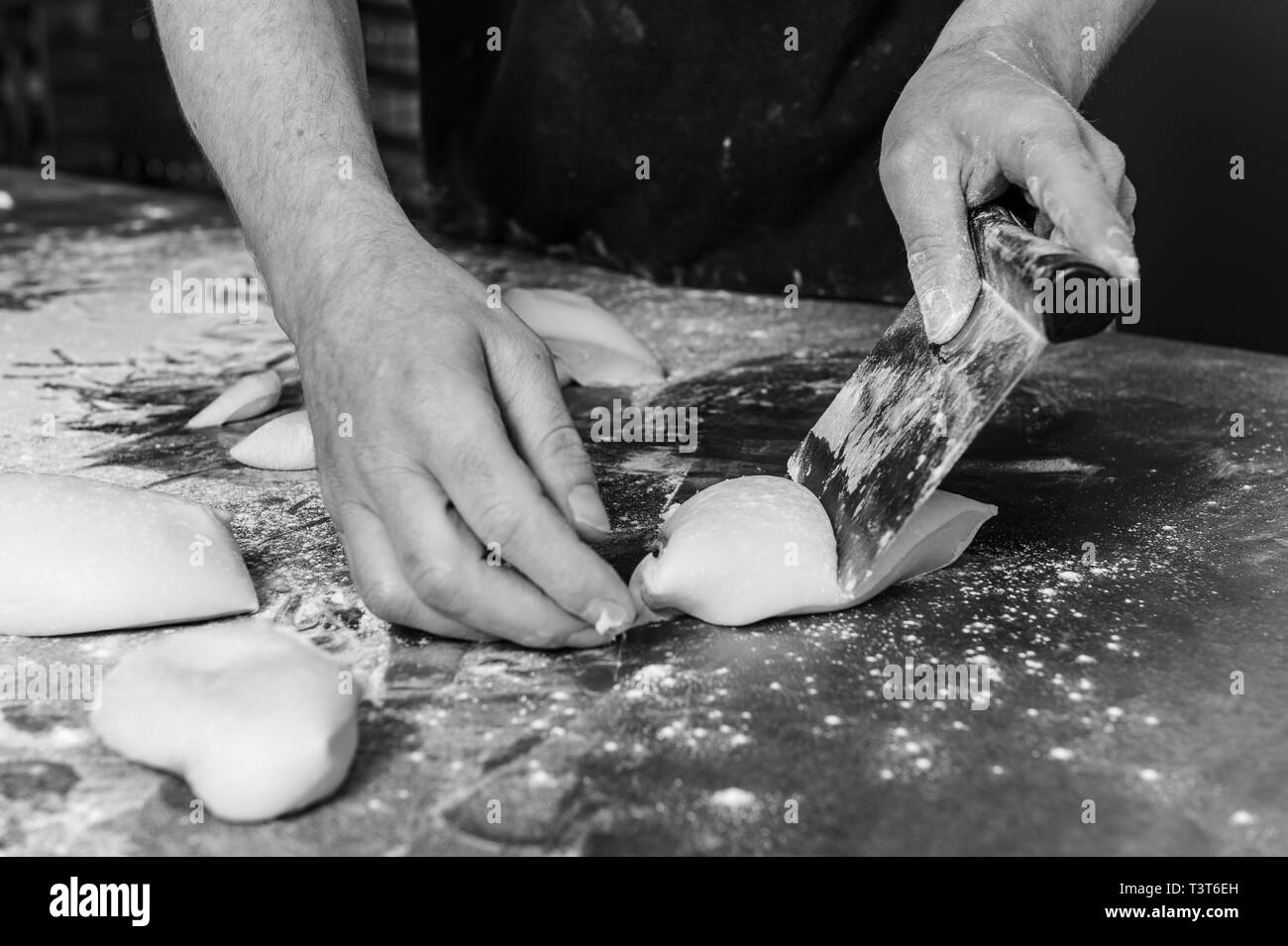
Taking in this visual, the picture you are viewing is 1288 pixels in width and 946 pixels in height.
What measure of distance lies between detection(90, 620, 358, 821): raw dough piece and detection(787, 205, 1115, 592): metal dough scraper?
0.50 metres

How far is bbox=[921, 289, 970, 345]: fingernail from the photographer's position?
1206 mm

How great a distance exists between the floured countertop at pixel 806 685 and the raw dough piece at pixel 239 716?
24mm

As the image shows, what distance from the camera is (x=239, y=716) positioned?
2.98 feet

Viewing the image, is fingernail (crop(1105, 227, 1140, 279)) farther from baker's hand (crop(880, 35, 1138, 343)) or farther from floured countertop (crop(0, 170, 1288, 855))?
floured countertop (crop(0, 170, 1288, 855))

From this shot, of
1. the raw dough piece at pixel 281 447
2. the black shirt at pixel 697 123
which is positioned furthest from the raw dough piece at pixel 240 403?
the black shirt at pixel 697 123

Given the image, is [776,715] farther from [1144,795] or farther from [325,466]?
[325,466]

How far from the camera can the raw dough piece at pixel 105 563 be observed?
112 centimetres

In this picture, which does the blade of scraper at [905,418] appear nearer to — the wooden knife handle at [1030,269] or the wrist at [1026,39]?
the wooden knife handle at [1030,269]

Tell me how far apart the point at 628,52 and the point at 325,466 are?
4.75ft

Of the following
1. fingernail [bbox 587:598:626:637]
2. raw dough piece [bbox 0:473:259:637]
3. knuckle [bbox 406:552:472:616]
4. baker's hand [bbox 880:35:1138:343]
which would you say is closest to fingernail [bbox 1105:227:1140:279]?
baker's hand [bbox 880:35:1138:343]

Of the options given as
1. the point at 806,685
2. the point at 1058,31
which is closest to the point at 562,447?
the point at 806,685

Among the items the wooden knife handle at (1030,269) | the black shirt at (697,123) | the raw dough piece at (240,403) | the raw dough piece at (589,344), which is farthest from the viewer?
the black shirt at (697,123)

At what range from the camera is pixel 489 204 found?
8.94 feet

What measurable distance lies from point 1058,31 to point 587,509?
0.94m
